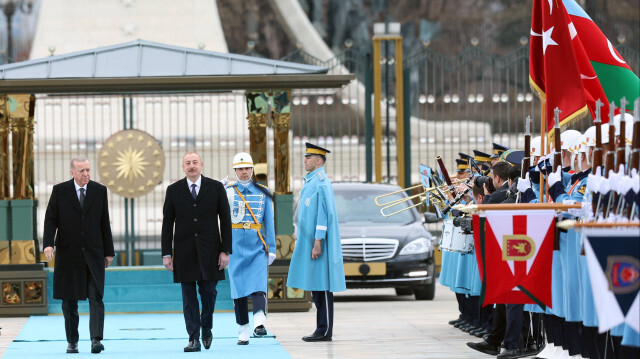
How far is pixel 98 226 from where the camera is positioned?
10812 mm

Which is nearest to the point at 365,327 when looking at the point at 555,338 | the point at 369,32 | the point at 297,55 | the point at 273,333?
the point at 273,333

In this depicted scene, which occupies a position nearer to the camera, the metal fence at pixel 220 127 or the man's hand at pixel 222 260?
the man's hand at pixel 222 260

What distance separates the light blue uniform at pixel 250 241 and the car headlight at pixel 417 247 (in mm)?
4048

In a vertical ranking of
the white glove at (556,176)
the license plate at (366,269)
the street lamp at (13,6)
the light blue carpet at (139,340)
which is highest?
the street lamp at (13,6)

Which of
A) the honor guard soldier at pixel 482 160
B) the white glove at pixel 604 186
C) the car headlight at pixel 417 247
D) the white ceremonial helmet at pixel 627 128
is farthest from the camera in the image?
A: the car headlight at pixel 417 247

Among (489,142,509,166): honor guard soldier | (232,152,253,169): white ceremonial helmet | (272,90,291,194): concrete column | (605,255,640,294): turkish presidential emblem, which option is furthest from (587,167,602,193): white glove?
(272,90,291,194): concrete column

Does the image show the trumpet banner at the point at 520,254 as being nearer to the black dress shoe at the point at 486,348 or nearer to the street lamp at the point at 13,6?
the black dress shoe at the point at 486,348

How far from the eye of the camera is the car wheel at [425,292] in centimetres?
1597

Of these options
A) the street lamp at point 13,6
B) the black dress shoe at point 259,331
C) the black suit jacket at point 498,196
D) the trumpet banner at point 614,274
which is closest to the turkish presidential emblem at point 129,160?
A: the black dress shoe at point 259,331

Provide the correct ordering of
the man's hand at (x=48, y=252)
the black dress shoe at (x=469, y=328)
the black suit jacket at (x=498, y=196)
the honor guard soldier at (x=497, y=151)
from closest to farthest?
the black suit jacket at (x=498, y=196) < the man's hand at (x=48, y=252) < the honor guard soldier at (x=497, y=151) < the black dress shoe at (x=469, y=328)

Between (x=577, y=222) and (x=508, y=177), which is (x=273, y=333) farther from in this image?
(x=577, y=222)

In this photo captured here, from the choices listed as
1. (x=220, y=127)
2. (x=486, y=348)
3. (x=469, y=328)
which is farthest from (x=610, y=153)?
(x=220, y=127)

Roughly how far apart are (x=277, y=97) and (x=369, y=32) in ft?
97.4

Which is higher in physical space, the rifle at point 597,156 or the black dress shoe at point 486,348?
the rifle at point 597,156
